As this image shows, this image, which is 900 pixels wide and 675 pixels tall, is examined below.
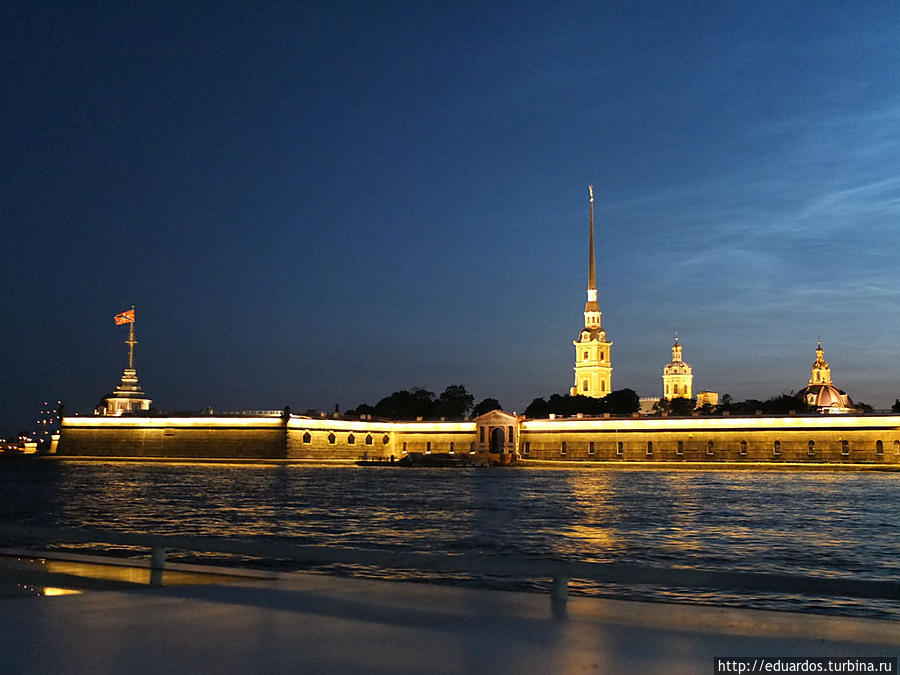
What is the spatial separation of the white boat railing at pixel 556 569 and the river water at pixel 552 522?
19.6 feet

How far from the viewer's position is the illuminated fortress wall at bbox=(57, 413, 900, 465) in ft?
312

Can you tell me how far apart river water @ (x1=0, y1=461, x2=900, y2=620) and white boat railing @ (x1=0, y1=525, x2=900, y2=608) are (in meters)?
5.97

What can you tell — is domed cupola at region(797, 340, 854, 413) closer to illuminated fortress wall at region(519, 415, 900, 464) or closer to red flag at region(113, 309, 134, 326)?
illuminated fortress wall at region(519, 415, 900, 464)

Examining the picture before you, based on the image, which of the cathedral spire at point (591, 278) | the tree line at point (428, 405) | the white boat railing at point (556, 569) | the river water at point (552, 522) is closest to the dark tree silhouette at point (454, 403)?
the tree line at point (428, 405)

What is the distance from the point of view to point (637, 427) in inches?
4161

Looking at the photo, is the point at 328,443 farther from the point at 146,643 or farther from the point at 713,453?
the point at 146,643

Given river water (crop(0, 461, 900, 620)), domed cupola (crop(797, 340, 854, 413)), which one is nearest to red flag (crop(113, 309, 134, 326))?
river water (crop(0, 461, 900, 620))

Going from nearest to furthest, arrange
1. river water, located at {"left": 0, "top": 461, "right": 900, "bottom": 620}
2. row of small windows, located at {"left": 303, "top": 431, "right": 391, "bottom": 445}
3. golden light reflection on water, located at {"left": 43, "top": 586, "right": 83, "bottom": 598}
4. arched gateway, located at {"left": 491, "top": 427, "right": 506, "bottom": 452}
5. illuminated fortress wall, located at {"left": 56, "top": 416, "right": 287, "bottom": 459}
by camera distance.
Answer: golden light reflection on water, located at {"left": 43, "top": 586, "right": 83, "bottom": 598} < river water, located at {"left": 0, "top": 461, "right": 900, "bottom": 620} < illuminated fortress wall, located at {"left": 56, "top": 416, "right": 287, "bottom": 459} < row of small windows, located at {"left": 303, "top": 431, "right": 391, "bottom": 445} < arched gateway, located at {"left": 491, "top": 427, "right": 506, "bottom": 452}

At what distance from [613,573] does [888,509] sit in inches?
1497

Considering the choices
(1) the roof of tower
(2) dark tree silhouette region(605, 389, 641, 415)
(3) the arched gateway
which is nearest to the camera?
(3) the arched gateway

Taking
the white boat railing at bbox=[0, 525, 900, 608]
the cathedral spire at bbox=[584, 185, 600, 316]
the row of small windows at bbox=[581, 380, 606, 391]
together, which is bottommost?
the white boat railing at bbox=[0, 525, 900, 608]

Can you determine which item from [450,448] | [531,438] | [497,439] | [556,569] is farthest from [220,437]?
[556,569]

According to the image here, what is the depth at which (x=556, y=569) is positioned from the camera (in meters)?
7.31

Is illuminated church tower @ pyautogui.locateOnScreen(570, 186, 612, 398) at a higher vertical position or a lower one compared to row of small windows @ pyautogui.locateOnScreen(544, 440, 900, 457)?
higher
